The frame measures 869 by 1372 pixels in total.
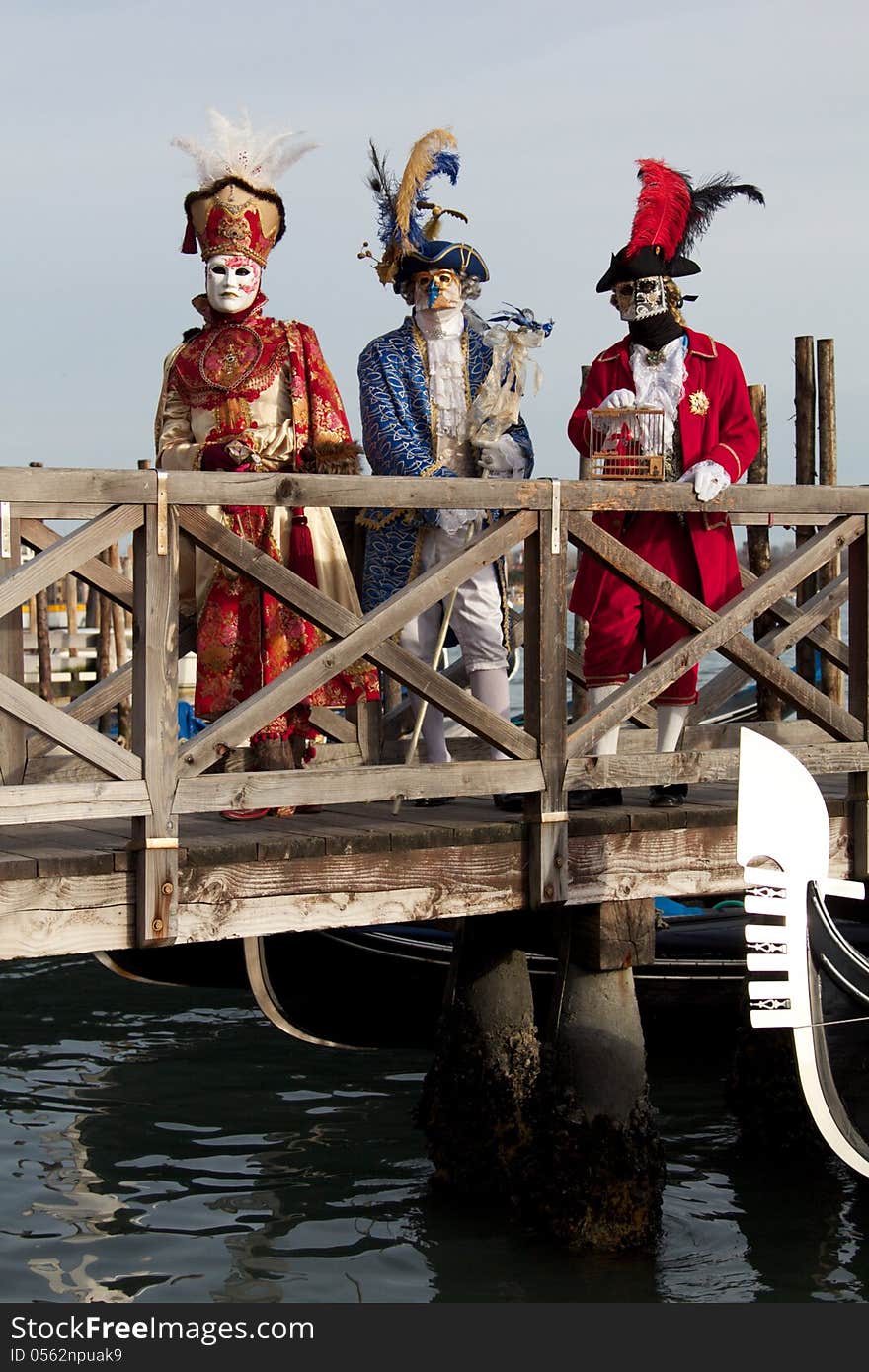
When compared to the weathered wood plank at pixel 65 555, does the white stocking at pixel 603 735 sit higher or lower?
lower

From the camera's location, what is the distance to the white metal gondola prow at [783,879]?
5258 mm

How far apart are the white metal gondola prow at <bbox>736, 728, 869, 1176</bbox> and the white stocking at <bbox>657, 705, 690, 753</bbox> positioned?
29.1 inches

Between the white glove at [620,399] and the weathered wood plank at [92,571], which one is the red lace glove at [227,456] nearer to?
the weathered wood plank at [92,571]

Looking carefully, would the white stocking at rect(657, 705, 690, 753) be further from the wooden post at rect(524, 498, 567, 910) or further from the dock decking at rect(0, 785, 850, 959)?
the wooden post at rect(524, 498, 567, 910)

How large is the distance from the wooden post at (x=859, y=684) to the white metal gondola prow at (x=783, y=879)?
612mm

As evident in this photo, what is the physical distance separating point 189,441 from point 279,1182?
2.67 m

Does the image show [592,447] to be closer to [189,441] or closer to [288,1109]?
[189,441]

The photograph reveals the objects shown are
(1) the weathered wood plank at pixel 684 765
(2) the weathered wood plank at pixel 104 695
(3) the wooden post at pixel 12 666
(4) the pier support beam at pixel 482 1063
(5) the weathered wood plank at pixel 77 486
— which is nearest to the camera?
(5) the weathered wood plank at pixel 77 486

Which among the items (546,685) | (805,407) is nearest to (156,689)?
(546,685)

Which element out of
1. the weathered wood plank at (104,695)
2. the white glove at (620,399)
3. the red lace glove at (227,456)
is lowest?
the weathered wood plank at (104,695)

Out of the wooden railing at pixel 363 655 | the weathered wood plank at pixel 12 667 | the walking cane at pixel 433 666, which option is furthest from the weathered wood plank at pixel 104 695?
the walking cane at pixel 433 666

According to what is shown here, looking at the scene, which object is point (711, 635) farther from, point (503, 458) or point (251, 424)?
point (251, 424)

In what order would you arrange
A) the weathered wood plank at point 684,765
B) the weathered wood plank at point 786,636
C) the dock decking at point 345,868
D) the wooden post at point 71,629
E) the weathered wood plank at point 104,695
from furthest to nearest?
the wooden post at point 71,629 < the weathered wood plank at point 786,636 < the weathered wood plank at point 104,695 < the weathered wood plank at point 684,765 < the dock decking at point 345,868

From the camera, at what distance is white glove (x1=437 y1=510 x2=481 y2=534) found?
19.9 feet
